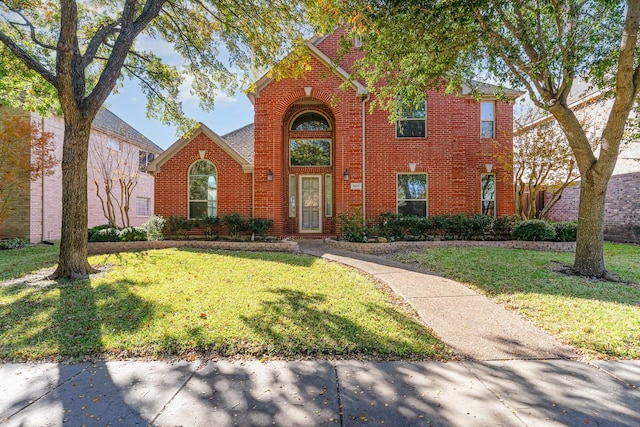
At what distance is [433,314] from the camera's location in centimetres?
462

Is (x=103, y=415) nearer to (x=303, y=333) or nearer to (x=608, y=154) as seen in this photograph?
(x=303, y=333)

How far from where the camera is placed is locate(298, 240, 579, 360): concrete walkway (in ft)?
11.5

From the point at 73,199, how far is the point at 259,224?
5.87m

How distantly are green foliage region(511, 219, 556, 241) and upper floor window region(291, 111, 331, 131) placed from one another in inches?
330

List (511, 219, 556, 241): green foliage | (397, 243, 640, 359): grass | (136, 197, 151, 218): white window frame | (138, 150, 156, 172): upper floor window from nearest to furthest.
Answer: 1. (397, 243, 640, 359): grass
2. (511, 219, 556, 241): green foliage
3. (138, 150, 156, 172): upper floor window
4. (136, 197, 151, 218): white window frame

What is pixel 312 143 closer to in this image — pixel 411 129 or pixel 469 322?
pixel 411 129

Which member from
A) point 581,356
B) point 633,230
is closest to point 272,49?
point 581,356

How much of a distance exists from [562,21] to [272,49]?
687 centimetres

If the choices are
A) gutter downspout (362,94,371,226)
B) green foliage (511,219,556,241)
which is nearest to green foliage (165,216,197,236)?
gutter downspout (362,94,371,226)

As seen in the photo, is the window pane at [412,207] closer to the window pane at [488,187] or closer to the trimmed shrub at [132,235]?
the window pane at [488,187]

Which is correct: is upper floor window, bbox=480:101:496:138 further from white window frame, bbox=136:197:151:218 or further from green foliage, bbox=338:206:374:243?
white window frame, bbox=136:197:151:218

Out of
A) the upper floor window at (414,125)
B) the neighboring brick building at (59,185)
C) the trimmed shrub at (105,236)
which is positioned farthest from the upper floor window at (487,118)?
the neighboring brick building at (59,185)

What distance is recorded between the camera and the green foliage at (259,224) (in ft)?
38.0

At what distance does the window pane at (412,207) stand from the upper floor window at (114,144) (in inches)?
617
